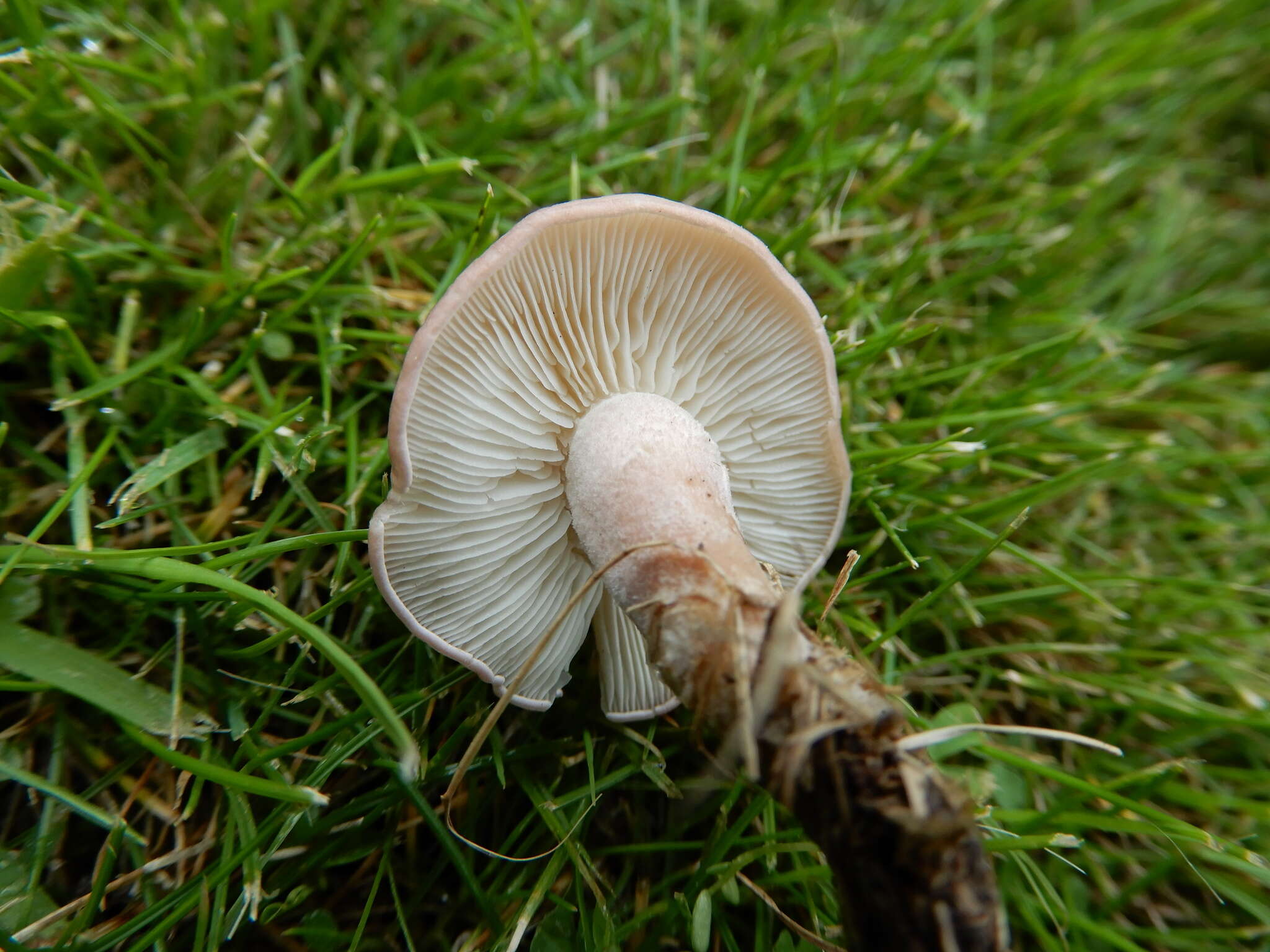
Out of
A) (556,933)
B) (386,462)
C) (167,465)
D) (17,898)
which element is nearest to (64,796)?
(17,898)

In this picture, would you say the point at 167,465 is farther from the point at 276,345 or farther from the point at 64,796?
the point at 64,796

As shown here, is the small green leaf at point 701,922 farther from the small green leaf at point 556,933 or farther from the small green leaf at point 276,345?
the small green leaf at point 276,345

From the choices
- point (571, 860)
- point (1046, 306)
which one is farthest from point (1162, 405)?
point (571, 860)

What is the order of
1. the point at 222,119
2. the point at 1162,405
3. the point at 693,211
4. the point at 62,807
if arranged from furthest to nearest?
the point at 1162,405 → the point at 222,119 → the point at 62,807 → the point at 693,211

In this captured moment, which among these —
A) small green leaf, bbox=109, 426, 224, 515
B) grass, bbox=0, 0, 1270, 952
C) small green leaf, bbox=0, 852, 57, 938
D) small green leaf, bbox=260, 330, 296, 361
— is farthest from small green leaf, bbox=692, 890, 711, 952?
small green leaf, bbox=260, 330, 296, 361

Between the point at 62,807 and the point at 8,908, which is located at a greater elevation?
the point at 62,807

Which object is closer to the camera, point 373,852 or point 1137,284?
point 373,852

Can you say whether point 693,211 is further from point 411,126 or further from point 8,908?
point 8,908
